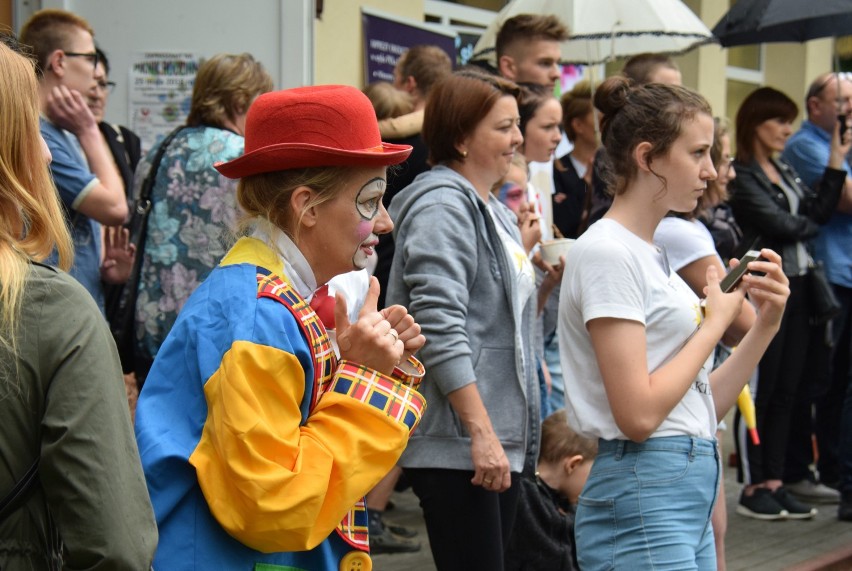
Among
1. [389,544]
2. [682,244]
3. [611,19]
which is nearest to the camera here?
[682,244]

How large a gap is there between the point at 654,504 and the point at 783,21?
439cm

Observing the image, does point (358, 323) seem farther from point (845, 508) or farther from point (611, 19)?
point (845, 508)

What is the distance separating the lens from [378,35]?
797cm

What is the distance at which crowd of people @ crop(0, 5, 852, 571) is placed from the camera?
1.82 m

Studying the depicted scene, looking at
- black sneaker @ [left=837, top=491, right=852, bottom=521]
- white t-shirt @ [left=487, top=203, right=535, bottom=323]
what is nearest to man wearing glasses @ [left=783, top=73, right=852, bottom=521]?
black sneaker @ [left=837, top=491, right=852, bottom=521]

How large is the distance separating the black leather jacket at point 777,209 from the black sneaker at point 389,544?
7.83 ft

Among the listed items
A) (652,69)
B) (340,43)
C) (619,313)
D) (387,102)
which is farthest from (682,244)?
(340,43)

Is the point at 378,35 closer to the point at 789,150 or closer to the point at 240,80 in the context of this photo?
the point at 789,150

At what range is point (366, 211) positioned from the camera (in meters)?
2.42

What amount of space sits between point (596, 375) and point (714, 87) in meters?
10.4

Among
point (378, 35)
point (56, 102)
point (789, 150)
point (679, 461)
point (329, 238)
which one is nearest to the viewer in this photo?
point (329, 238)

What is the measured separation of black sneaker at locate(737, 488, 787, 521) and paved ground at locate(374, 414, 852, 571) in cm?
4

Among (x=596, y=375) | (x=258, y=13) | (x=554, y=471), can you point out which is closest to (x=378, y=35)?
(x=258, y=13)

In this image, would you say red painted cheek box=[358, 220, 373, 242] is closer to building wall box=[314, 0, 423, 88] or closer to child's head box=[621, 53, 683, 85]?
child's head box=[621, 53, 683, 85]
